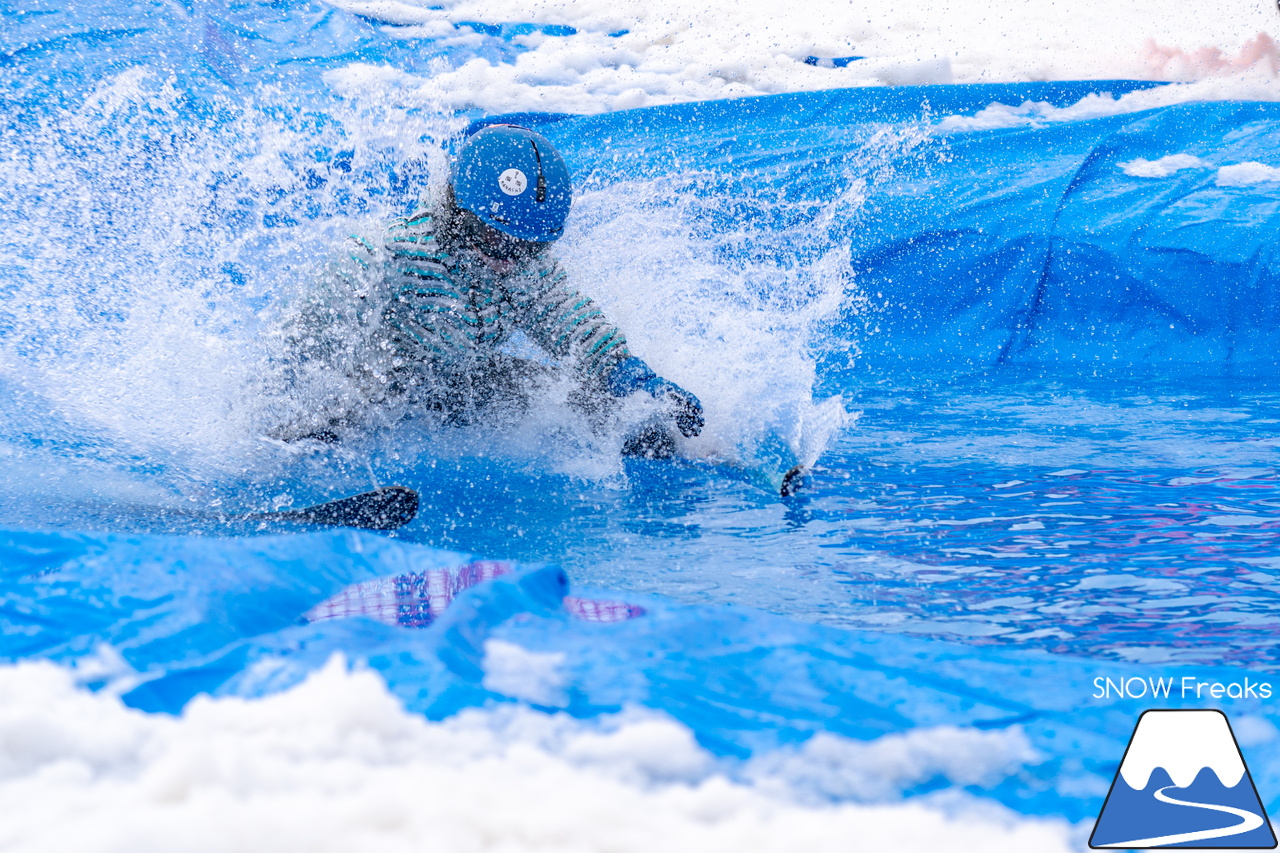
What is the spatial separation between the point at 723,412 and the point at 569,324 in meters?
0.53

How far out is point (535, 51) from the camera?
6254 mm

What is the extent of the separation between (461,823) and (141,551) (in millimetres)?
879

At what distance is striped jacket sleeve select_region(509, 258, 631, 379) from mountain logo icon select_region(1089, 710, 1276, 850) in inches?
71.7

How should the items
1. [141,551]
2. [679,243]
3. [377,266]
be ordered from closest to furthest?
[141,551] → [377,266] → [679,243]

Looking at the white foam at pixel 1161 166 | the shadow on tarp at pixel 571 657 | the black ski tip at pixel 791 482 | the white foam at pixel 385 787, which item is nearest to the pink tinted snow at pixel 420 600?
the shadow on tarp at pixel 571 657

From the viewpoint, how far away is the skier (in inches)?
100

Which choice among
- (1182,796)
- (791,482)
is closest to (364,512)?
(791,482)

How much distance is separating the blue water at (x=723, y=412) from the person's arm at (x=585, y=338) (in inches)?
8.9

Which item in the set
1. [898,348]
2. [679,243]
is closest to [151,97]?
[679,243]

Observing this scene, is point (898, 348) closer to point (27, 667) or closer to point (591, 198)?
point (591, 198)

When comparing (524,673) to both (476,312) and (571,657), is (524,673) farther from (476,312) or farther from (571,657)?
(476,312)

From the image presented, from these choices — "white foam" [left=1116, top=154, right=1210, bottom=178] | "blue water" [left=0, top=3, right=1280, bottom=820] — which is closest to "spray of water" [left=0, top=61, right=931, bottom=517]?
"blue water" [left=0, top=3, right=1280, bottom=820]

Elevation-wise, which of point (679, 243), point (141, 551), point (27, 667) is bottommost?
point (27, 667)

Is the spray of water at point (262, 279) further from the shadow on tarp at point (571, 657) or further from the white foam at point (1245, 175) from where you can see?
the white foam at point (1245, 175)
